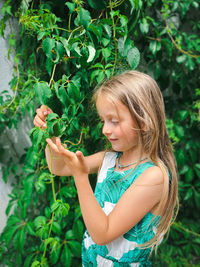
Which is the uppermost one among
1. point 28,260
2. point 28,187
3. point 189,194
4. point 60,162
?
Result: point 60,162

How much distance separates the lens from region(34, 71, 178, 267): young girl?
72 cm

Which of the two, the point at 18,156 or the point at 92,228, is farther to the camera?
the point at 18,156

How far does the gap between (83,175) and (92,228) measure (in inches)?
6.4

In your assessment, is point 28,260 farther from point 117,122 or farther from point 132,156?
point 117,122

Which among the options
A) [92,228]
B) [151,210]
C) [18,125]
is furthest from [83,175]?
[18,125]

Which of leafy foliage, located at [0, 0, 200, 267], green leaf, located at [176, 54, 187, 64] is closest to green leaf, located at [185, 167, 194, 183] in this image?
leafy foliage, located at [0, 0, 200, 267]

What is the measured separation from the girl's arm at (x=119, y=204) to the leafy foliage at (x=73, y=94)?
Result: 161 mm

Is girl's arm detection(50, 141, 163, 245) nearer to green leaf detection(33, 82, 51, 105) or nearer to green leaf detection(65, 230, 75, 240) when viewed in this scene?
green leaf detection(33, 82, 51, 105)

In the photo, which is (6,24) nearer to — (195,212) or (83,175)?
(83,175)

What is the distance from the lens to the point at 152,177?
76cm

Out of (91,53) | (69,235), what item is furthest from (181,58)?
(69,235)

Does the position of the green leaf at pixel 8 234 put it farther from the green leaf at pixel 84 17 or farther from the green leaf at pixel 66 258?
the green leaf at pixel 84 17

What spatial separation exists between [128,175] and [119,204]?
0.12 metres

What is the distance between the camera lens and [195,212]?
1883 millimetres
